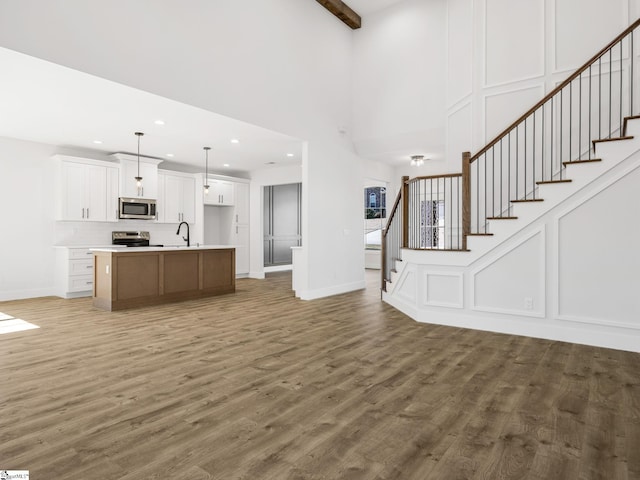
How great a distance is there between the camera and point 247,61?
586 centimetres

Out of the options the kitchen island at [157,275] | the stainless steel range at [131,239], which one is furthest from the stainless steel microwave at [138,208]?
the kitchen island at [157,275]

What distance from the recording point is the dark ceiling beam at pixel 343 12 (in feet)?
24.1

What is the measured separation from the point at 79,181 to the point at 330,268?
16.9 feet

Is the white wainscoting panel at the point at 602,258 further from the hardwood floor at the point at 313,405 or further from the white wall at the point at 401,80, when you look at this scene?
the white wall at the point at 401,80

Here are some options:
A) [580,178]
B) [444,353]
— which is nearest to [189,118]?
[444,353]

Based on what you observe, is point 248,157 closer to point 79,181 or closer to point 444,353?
point 79,181

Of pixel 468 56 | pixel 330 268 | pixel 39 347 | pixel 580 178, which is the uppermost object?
pixel 468 56

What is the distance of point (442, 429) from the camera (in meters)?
2.33

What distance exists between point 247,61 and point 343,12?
2933 mm


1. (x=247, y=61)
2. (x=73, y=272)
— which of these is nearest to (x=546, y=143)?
(x=247, y=61)

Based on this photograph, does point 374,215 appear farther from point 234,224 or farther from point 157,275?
point 157,275

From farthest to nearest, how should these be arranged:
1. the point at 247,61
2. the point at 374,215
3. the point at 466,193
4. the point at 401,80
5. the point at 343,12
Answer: the point at 374,215
the point at 343,12
the point at 401,80
the point at 247,61
the point at 466,193

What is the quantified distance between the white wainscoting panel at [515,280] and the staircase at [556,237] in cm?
1

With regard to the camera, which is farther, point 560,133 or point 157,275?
point 157,275
